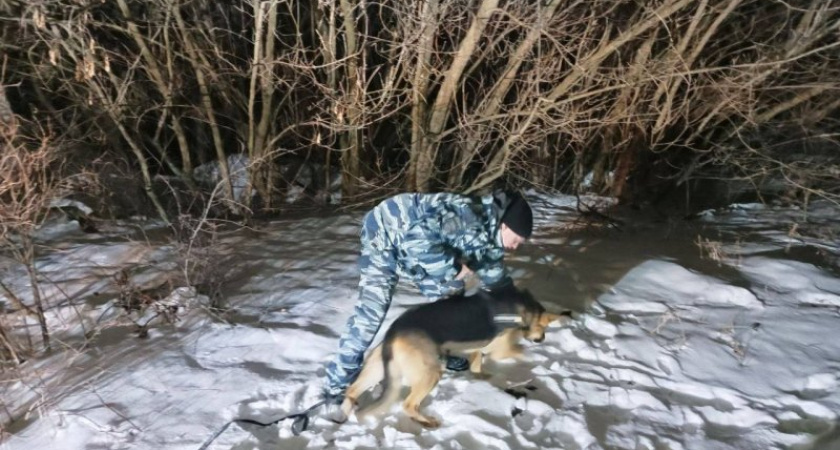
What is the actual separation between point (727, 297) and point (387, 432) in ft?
10.4

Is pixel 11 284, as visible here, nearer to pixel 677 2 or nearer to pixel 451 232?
pixel 451 232

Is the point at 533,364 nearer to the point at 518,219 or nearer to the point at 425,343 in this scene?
the point at 425,343

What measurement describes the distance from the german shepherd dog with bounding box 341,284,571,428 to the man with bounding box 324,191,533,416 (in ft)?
0.42

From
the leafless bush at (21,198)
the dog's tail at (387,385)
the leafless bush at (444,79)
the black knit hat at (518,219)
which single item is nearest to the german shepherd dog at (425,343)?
the dog's tail at (387,385)

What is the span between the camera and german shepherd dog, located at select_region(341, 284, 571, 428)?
132 inches

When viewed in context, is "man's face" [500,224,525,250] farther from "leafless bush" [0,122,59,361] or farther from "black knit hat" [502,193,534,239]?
"leafless bush" [0,122,59,361]

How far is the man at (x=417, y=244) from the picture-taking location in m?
3.52

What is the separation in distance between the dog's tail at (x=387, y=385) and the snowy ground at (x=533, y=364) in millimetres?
93

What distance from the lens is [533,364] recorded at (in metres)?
3.93

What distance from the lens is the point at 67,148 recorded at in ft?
19.1

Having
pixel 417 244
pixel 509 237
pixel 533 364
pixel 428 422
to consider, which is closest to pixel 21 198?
pixel 417 244

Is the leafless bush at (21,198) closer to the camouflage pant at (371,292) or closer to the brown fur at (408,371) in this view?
the camouflage pant at (371,292)

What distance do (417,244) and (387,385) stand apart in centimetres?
91

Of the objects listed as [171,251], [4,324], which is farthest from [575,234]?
[4,324]
